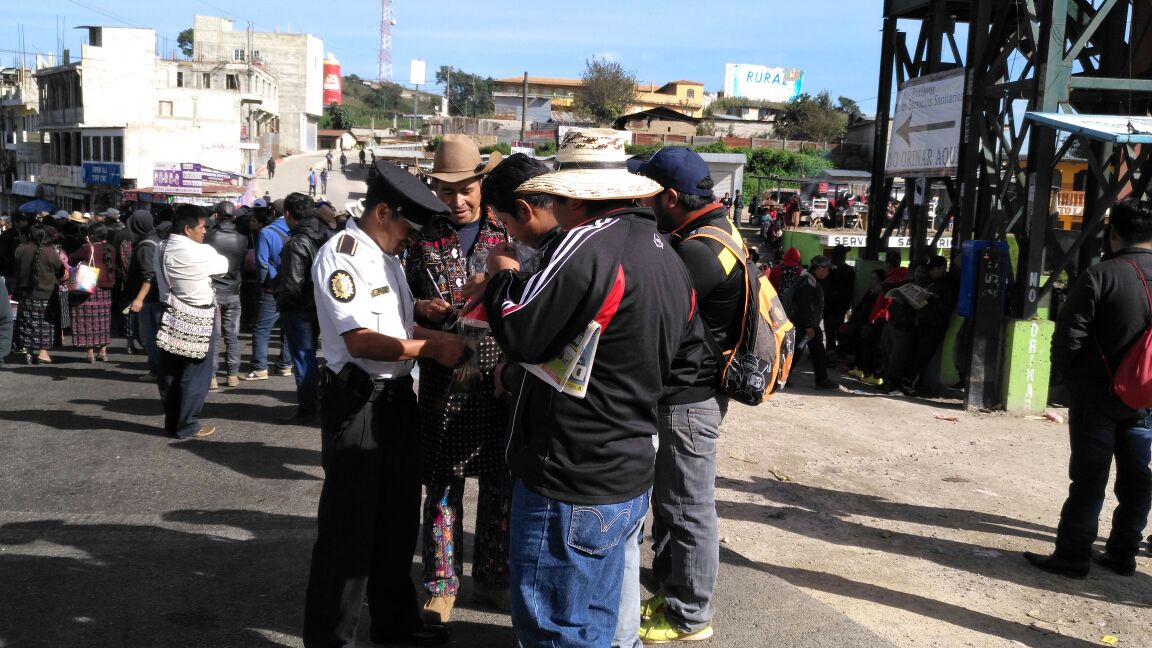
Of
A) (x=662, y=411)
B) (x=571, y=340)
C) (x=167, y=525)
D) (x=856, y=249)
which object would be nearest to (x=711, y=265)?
(x=662, y=411)

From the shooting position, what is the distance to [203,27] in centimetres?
8650

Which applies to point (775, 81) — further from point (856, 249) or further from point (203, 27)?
point (856, 249)

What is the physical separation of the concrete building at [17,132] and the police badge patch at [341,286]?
72.6 metres

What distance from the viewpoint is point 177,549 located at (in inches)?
178

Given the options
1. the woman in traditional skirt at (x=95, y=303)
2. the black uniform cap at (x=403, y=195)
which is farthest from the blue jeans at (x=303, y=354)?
the black uniform cap at (x=403, y=195)

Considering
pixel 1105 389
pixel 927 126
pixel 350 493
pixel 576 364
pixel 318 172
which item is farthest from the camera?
pixel 318 172

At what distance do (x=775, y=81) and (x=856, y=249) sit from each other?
272 ft

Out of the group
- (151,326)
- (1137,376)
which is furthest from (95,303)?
(1137,376)

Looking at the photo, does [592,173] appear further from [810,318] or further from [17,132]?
[17,132]

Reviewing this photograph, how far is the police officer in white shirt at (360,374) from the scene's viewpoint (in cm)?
312

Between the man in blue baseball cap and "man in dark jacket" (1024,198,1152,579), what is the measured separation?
2.18 meters

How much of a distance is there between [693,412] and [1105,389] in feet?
8.07

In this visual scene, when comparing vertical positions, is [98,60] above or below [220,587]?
above

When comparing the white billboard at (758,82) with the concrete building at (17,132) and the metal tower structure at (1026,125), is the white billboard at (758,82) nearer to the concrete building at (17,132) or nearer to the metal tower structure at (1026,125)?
the concrete building at (17,132)
